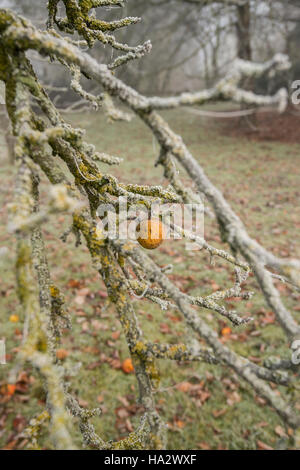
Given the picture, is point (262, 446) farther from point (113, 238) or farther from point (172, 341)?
point (113, 238)

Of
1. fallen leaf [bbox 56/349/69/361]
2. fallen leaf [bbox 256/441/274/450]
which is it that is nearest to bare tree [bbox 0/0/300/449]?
fallen leaf [bbox 256/441/274/450]

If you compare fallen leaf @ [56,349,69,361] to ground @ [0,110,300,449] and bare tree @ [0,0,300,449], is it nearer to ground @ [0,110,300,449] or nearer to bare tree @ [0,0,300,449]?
ground @ [0,110,300,449]

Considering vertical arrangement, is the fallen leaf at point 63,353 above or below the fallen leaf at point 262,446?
above

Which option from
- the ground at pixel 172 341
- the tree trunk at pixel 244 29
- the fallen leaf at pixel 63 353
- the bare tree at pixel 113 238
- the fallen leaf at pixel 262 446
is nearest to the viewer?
the bare tree at pixel 113 238

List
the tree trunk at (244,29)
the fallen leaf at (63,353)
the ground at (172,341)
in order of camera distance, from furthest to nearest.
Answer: the tree trunk at (244,29)
the fallen leaf at (63,353)
the ground at (172,341)

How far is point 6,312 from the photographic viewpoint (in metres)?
4.29

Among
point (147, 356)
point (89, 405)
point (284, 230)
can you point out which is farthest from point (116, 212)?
point (284, 230)

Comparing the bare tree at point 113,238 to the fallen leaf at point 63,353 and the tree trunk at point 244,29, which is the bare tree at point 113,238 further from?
the tree trunk at point 244,29

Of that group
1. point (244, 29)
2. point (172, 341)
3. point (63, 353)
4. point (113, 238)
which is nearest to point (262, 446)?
point (172, 341)

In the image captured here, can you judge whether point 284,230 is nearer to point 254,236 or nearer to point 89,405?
point 254,236

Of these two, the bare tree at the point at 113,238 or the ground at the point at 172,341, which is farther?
the ground at the point at 172,341

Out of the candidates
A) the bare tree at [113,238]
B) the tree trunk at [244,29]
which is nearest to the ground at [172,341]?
the bare tree at [113,238]

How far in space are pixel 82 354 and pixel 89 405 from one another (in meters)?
0.65

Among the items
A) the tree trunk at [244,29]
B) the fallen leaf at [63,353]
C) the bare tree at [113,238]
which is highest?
the tree trunk at [244,29]
